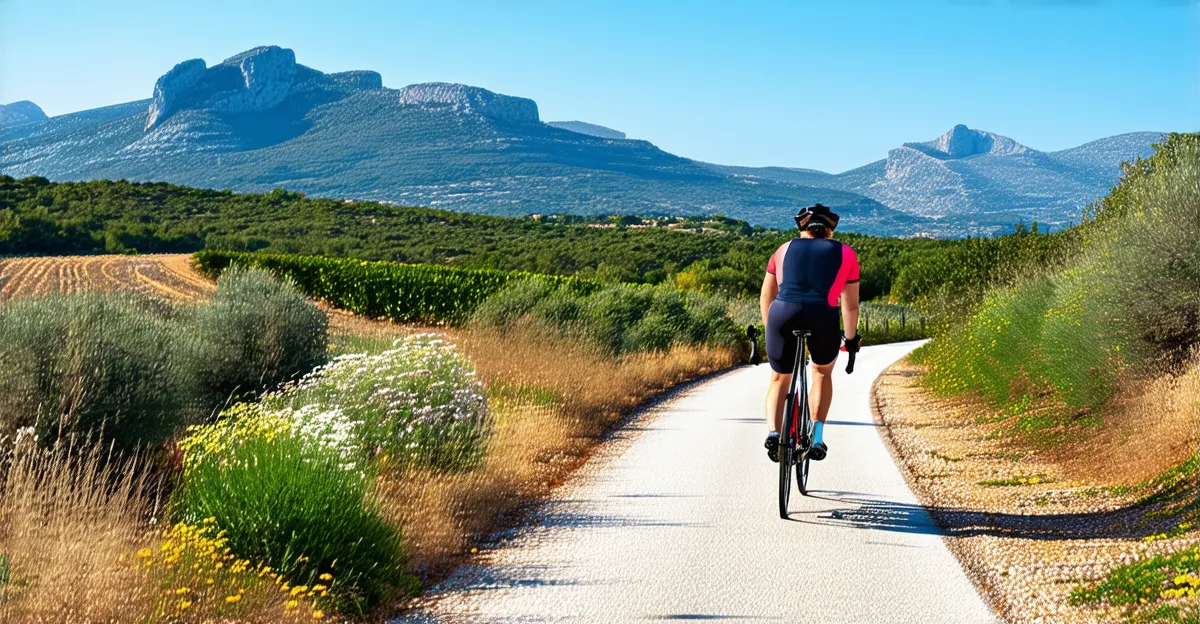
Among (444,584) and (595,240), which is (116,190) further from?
(444,584)

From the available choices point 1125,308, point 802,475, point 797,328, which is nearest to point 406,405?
point 802,475

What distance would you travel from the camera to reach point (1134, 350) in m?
11.0

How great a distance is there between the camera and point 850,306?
7.76 m

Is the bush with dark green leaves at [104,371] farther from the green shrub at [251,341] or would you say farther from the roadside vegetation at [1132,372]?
the roadside vegetation at [1132,372]

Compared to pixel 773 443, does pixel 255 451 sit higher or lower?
lower

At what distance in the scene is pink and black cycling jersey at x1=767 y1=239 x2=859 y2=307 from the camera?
7.45 meters

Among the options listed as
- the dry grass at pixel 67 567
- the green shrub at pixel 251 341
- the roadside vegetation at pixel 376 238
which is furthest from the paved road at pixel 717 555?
the roadside vegetation at pixel 376 238

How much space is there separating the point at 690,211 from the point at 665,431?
18642 centimetres

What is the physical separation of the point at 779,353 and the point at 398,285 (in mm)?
35725

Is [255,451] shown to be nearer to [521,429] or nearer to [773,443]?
[773,443]

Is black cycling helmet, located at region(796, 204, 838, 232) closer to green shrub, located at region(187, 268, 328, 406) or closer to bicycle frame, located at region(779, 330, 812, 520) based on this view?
bicycle frame, located at region(779, 330, 812, 520)

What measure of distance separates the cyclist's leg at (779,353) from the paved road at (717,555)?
0.85 metres

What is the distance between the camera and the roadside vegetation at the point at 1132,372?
643cm

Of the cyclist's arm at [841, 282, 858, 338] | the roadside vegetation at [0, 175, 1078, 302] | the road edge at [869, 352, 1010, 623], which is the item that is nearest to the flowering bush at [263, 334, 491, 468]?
the cyclist's arm at [841, 282, 858, 338]
